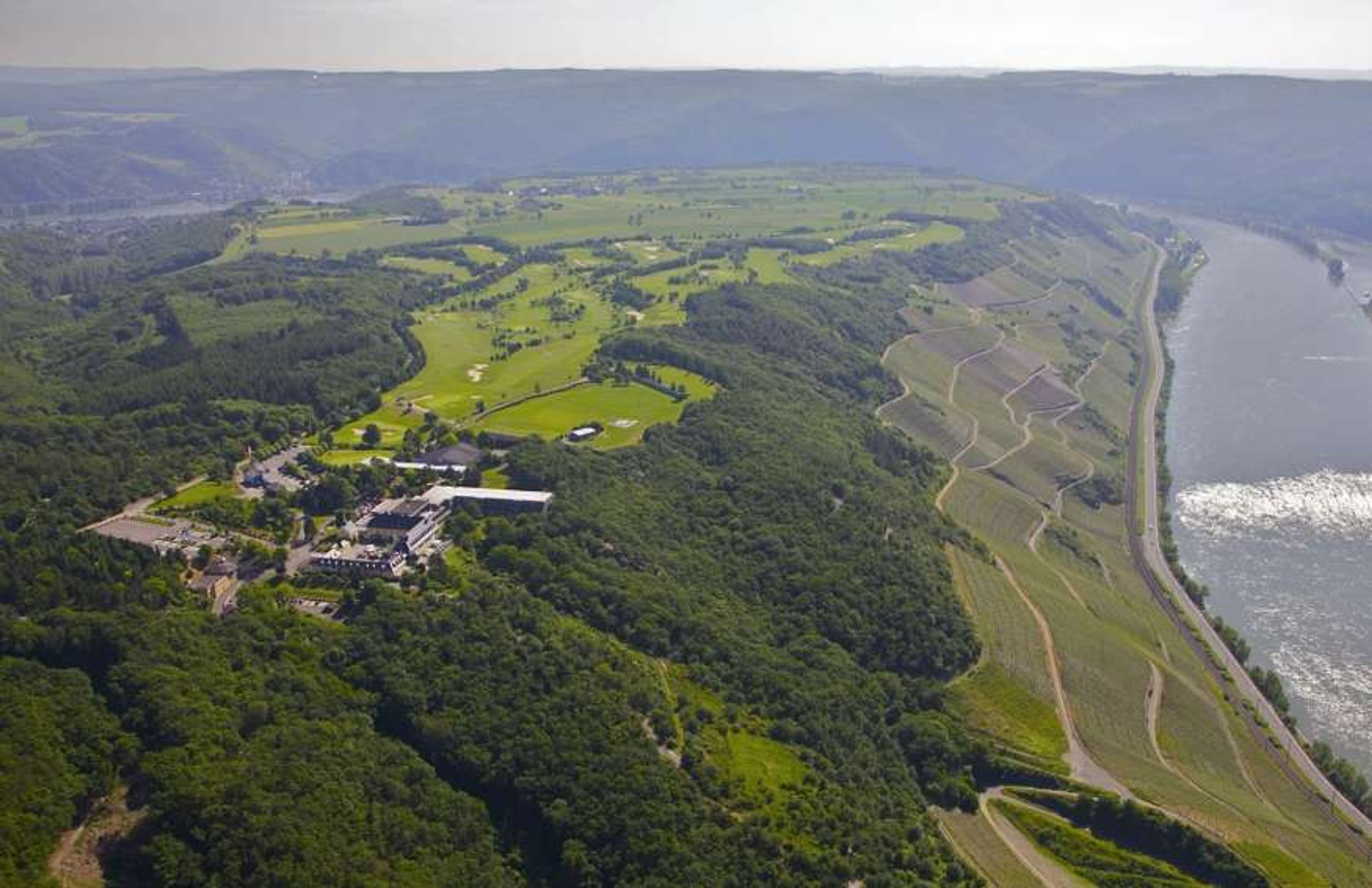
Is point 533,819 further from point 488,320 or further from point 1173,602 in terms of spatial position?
point 488,320

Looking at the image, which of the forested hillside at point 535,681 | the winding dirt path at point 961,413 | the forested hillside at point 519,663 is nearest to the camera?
the forested hillside at point 535,681

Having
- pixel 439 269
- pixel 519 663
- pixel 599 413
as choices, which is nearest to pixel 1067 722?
pixel 519 663

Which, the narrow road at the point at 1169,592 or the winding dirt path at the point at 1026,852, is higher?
the winding dirt path at the point at 1026,852

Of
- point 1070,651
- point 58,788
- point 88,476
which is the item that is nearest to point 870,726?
point 1070,651

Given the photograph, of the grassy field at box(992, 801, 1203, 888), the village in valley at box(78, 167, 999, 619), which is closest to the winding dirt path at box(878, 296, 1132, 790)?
the grassy field at box(992, 801, 1203, 888)

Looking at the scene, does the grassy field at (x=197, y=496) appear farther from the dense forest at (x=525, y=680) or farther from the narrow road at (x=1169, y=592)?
the narrow road at (x=1169, y=592)

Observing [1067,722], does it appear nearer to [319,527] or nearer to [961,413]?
[319,527]

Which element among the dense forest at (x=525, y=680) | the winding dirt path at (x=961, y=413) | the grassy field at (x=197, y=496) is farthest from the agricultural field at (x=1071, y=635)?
the grassy field at (x=197, y=496)
